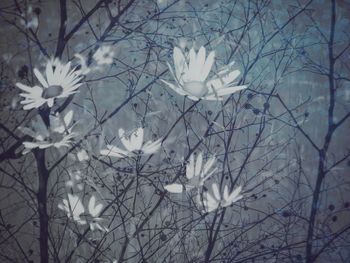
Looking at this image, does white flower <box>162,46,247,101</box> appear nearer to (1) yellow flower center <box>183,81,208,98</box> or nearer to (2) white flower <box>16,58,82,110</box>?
(1) yellow flower center <box>183,81,208,98</box>

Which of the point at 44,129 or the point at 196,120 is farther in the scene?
the point at 196,120

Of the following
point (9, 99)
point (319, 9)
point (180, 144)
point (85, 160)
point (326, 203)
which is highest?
point (319, 9)

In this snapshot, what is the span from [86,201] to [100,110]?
15.8 inches

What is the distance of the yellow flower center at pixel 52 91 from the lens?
0.83 m

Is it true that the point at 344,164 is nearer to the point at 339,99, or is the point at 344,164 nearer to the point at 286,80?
the point at 339,99

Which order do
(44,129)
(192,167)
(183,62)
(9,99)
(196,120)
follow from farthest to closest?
(196,120) < (9,99) < (192,167) < (44,129) < (183,62)

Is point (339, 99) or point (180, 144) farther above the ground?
point (339, 99)

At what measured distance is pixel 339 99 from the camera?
5.06 ft

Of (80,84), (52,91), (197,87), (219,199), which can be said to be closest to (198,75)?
(197,87)

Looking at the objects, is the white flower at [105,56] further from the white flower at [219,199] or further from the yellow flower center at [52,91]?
the white flower at [219,199]

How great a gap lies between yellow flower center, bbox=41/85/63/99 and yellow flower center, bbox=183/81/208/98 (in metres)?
0.34

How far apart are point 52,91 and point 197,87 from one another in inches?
15.1

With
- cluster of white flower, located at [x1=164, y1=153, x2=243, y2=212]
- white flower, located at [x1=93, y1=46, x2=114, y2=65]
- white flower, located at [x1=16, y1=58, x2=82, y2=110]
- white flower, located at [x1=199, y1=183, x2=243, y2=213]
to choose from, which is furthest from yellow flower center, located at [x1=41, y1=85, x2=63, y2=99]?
white flower, located at [x1=199, y1=183, x2=243, y2=213]

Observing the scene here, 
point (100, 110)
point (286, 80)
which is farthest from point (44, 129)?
point (286, 80)
